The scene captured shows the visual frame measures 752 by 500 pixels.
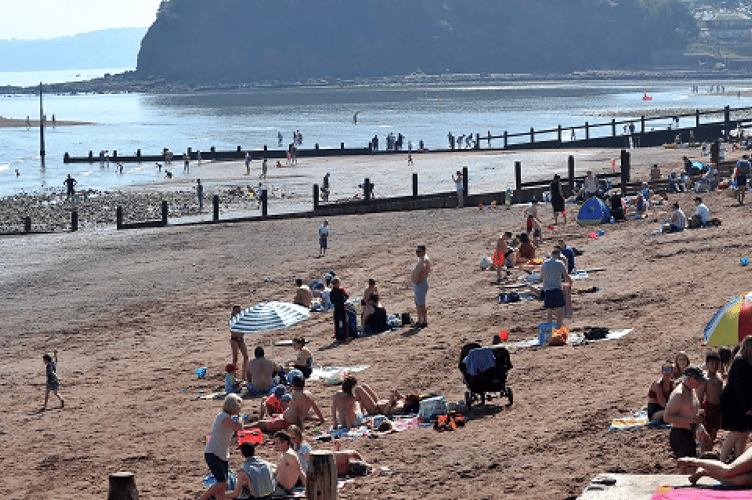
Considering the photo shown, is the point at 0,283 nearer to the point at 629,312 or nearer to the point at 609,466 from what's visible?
the point at 629,312

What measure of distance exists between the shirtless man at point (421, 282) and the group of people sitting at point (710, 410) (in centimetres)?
741

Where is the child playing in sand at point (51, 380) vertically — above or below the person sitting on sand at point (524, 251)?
below

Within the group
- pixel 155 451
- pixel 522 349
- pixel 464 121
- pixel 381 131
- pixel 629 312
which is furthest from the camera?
pixel 464 121

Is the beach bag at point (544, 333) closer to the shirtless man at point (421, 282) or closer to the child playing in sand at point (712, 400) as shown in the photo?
the shirtless man at point (421, 282)

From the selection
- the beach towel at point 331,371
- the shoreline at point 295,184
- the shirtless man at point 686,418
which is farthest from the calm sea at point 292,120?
the shirtless man at point 686,418

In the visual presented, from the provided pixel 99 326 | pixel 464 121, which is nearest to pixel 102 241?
pixel 99 326

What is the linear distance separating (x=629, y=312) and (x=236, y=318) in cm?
592

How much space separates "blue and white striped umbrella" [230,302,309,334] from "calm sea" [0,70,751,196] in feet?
135

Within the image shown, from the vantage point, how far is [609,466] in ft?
32.7

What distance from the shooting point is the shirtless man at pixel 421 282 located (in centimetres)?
1820

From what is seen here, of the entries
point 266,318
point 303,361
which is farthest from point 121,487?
point 266,318

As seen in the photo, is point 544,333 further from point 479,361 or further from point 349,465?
point 349,465

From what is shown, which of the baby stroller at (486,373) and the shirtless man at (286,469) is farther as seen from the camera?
the baby stroller at (486,373)

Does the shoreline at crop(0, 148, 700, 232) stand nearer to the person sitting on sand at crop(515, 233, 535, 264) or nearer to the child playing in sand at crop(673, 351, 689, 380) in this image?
the person sitting on sand at crop(515, 233, 535, 264)
